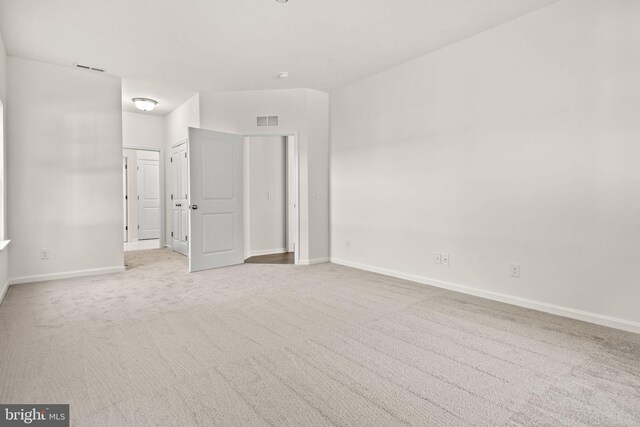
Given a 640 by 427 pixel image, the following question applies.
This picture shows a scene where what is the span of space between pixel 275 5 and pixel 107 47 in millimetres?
2183

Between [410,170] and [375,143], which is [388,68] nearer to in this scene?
[375,143]

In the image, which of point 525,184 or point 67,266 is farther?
point 67,266

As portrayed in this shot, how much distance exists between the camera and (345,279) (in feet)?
14.6

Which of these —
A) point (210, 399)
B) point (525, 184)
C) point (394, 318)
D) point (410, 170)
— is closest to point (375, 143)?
point (410, 170)

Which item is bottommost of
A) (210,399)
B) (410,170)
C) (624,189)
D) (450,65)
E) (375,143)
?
(210,399)

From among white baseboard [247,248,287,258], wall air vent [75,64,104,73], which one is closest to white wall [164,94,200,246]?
wall air vent [75,64,104,73]

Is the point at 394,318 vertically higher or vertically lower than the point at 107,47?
lower

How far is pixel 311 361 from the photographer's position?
219 centimetres

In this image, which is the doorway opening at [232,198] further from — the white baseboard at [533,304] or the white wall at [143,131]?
the white baseboard at [533,304]

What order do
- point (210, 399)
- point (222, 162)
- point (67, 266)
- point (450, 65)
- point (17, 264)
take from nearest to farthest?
point (210, 399) < point (450, 65) < point (17, 264) < point (67, 266) < point (222, 162)

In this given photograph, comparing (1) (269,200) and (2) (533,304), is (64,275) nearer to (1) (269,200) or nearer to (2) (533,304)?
(1) (269,200)

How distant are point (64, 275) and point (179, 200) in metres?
2.61

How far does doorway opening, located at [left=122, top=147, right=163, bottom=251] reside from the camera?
850cm

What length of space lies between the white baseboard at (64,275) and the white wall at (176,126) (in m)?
2.49
